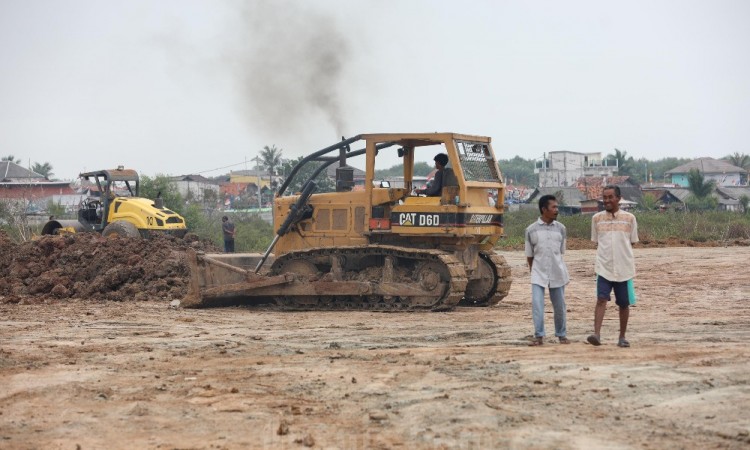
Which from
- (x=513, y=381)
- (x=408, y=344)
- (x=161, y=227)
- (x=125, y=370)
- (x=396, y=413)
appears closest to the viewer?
(x=396, y=413)

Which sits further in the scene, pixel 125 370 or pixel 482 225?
pixel 482 225

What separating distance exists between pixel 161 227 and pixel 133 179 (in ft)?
6.82

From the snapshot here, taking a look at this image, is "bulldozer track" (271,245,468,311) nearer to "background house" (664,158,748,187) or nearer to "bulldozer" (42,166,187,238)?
"bulldozer" (42,166,187,238)

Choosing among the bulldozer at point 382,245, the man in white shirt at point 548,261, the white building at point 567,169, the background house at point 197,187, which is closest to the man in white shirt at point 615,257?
the man in white shirt at point 548,261

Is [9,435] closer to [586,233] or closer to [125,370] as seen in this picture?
[125,370]

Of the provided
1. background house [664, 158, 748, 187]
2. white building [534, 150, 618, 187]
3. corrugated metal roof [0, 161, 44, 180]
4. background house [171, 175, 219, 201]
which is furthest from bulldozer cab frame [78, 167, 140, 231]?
background house [664, 158, 748, 187]

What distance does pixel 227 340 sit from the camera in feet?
41.0

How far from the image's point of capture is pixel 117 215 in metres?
27.0

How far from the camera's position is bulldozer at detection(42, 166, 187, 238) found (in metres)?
26.7

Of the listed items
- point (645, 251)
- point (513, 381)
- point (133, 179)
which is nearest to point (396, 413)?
point (513, 381)

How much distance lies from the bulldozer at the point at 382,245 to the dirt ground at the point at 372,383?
1040 millimetres

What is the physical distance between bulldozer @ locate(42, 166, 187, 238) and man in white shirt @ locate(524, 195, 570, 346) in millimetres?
15909

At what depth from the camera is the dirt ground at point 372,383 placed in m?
7.39

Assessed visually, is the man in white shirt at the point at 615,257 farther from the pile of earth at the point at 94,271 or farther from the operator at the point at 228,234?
the operator at the point at 228,234
